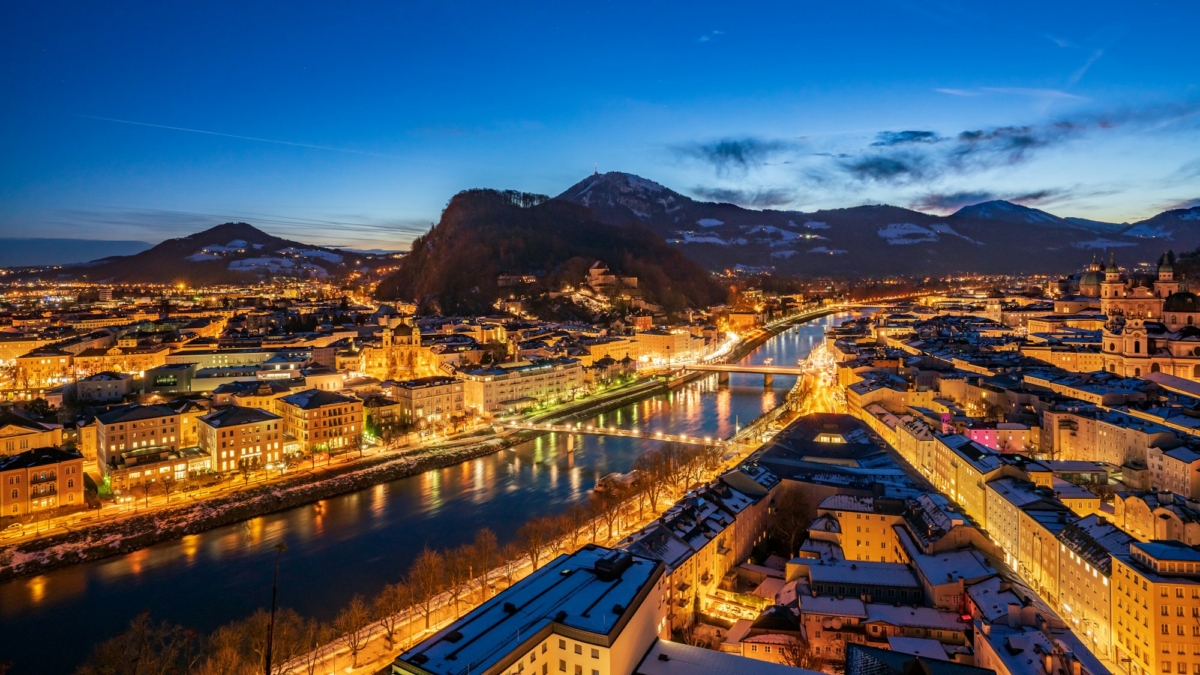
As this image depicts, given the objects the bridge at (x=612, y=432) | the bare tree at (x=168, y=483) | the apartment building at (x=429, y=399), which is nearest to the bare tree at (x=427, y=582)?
the bare tree at (x=168, y=483)

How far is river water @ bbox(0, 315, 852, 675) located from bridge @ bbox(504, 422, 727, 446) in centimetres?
29

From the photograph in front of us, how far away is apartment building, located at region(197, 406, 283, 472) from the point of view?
900 centimetres

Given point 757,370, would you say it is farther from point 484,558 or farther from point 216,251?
point 216,251

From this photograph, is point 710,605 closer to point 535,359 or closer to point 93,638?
point 93,638

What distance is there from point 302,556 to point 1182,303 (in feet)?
57.1

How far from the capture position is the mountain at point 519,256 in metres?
29.2

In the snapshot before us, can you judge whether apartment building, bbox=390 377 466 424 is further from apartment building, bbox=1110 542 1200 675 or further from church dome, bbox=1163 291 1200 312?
church dome, bbox=1163 291 1200 312

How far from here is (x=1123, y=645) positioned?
4.93m

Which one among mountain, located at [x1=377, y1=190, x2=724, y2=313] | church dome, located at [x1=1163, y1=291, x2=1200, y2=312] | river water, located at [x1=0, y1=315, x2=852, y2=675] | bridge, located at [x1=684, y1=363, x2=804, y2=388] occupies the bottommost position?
river water, located at [x1=0, y1=315, x2=852, y2=675]

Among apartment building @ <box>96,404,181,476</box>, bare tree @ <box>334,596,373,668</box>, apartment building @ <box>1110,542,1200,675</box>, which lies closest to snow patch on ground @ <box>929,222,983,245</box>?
apartment building @ <box>1110,542,1200,675</box>

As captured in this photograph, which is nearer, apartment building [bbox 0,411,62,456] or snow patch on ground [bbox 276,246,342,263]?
apartment building [bbox 0,411,62,456]

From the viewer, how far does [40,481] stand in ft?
24.4

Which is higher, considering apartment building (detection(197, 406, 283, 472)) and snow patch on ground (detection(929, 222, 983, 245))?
snow patch on ground (detection(929, 222, 983, 245))

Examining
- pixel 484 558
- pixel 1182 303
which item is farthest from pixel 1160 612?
pixel 1182 303
